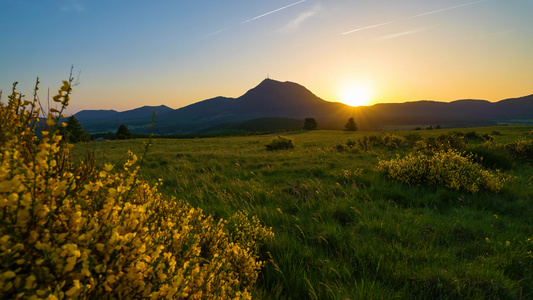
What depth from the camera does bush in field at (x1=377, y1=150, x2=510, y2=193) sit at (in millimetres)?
6480

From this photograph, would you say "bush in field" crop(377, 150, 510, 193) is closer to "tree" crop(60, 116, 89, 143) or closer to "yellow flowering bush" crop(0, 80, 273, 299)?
"yellow flowering bush" crop(0, 80, 273, 299)

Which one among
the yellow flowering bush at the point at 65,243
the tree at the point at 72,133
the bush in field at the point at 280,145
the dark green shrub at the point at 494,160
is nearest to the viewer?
the yellow flowering bush at the point at 65,243

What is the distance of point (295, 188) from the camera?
6.71 m

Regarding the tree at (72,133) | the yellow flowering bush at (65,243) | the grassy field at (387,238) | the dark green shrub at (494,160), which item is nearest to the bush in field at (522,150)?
the dark green shrub at (494,160)

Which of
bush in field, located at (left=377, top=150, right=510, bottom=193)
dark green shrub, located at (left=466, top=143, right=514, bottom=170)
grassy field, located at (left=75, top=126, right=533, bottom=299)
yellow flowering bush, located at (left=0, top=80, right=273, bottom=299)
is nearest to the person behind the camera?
yellow flowering bush, located at (left=0, top=80, right=273, bottom=299)

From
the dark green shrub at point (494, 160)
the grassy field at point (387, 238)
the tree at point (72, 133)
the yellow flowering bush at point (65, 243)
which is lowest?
the grassy field at point (387, 238)

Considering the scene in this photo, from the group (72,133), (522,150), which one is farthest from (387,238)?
(522,150)

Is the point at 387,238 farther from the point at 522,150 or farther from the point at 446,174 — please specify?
the point at 522,150

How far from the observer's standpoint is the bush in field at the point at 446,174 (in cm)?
648

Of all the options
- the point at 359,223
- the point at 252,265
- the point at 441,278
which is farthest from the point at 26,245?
the point at 359,223

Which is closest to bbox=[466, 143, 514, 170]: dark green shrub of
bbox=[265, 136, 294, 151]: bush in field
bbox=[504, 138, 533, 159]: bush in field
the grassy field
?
bbox=[504, 138, 533, 159]: bush in field

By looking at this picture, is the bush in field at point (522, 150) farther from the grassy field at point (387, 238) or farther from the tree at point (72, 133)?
the tree at point (72, 133)

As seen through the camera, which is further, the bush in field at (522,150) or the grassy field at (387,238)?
the bush in field at (522,150)

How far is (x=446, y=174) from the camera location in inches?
272
